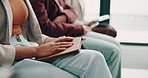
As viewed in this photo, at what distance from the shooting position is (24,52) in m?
1.03

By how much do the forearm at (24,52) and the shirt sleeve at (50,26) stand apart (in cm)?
47

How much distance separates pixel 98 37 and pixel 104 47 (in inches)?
9.4

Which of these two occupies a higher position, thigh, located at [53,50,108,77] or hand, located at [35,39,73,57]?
hand, located at [35,39,73,57]

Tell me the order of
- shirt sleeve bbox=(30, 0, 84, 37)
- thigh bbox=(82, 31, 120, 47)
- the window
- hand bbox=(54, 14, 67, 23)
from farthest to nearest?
the window, thigh bbox=(82, 31, 120, 47), hand bbox=(54, 14, 67, 23), shirt sleeve bbox=(30, 0, 84, 37)

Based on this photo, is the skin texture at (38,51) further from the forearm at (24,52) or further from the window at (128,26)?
the window at (128,26)

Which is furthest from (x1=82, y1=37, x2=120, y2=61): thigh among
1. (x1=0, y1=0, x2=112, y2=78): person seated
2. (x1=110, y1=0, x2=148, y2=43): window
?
(x1=110, y1=0, x2=148, y2=43): window

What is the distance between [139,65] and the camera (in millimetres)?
2422

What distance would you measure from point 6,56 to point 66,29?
71 centimetres

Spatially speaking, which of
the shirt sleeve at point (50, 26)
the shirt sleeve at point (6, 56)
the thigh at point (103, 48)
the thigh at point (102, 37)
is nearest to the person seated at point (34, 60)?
the shirt sleeve at point (6, 56)

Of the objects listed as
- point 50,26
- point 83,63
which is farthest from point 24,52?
point 50,26

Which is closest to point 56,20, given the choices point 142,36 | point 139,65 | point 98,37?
point 98,37

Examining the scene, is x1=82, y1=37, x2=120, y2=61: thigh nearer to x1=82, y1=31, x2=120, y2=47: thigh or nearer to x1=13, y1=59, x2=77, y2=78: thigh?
x1=82, y1=31, x2=120, y2=47: thigh

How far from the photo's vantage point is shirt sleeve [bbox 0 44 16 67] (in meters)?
0.96

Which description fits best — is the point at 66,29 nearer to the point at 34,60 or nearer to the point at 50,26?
the point at 50,26
